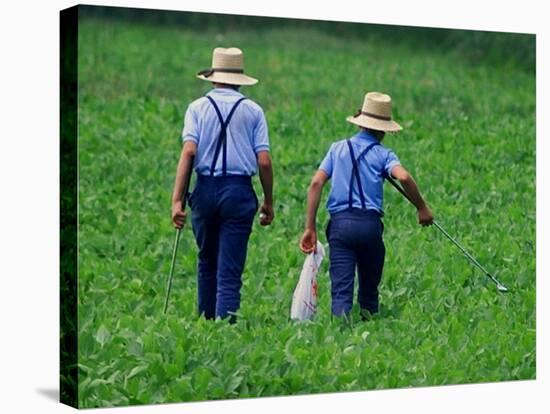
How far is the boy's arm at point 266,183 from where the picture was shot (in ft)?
33.4

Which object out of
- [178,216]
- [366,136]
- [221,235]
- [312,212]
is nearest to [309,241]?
[312,212]

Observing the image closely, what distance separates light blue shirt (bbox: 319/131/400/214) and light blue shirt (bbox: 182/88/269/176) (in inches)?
21.6

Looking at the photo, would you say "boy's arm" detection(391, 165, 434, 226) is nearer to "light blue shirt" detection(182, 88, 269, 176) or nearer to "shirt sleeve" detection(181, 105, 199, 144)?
"light blue shirt" detection(182, 88, 269, 176)

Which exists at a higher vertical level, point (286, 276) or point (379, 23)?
point (379, 23)

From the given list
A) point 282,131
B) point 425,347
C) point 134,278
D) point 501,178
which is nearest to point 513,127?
point 501,178

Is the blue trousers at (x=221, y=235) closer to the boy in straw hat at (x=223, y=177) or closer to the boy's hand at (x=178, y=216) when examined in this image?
the boy in straw hat at (x=223, y=177)

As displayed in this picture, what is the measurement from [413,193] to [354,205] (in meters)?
0.40

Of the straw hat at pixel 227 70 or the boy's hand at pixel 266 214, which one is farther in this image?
the boy's hand at pixel 266 214

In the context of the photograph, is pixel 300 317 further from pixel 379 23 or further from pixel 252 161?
pixel 379 23

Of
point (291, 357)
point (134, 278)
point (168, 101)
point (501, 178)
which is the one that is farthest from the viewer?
point (168, 101)

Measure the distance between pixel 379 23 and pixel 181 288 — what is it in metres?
2.15

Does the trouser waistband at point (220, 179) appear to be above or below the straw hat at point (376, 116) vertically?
below

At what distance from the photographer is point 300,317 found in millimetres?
10523

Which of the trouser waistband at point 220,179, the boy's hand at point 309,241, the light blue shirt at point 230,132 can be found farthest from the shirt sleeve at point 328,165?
the trouser waistband at point 220,179
